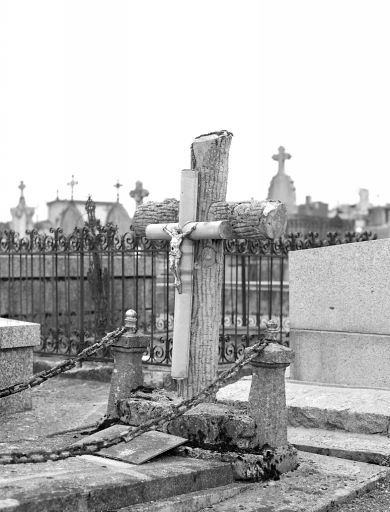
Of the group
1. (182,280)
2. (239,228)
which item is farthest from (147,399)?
(239,228)

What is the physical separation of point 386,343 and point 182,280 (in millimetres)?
2526

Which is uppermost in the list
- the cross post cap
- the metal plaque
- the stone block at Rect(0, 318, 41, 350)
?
the cross post cap

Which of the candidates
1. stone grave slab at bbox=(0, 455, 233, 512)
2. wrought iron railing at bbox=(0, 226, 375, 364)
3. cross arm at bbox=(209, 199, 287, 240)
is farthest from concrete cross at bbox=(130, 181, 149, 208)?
stone grave slab at bbox=(0, 455, 233, 512)

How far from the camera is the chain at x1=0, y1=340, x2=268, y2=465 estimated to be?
3.95 meters

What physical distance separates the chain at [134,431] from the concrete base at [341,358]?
2.34 metres

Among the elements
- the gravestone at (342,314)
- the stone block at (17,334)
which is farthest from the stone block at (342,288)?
the stone block at (17,334)

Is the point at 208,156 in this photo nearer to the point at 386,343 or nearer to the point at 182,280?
the point at 182,280

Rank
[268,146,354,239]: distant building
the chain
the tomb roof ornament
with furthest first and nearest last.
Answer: [268,146,354,239]: distant building, the tomb roof ornament, the chain

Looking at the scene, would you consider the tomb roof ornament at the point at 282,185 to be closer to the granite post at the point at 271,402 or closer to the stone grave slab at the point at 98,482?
the granite post at the point at 271,402

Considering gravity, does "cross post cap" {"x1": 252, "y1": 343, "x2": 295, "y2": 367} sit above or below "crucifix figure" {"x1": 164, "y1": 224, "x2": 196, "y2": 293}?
below

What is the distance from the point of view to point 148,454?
4.38 m

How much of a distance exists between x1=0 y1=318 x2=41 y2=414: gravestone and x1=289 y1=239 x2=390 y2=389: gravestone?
106 inches

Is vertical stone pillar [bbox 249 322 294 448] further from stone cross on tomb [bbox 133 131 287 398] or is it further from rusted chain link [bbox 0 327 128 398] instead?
rusted chain link [bbox 0 327 128 398]

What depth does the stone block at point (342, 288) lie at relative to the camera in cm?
669
